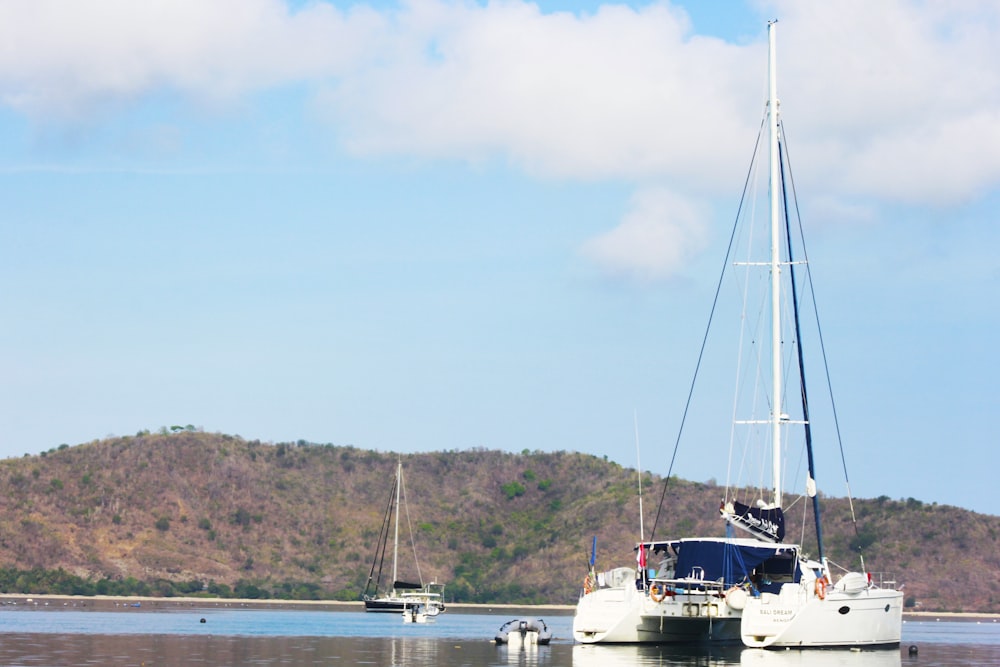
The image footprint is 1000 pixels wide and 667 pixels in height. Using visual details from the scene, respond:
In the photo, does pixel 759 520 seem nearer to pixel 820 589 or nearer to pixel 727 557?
pixel 727 557

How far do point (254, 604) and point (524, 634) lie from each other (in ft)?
199

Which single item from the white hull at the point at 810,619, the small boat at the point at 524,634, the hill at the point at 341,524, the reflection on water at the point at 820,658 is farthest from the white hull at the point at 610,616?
the hill at the point at 341,524

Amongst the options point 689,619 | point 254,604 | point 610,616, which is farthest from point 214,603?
point 610,616

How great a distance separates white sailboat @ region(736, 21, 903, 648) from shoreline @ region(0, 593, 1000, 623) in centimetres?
5220

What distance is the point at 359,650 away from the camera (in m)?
42.1

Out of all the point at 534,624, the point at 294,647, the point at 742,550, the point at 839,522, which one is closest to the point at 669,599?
the point at 742,550

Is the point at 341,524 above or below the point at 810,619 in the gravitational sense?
above

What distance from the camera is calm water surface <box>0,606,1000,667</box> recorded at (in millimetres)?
35656

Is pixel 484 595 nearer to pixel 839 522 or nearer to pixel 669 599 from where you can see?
pixel 839 522

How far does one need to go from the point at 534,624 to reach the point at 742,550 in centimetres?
926

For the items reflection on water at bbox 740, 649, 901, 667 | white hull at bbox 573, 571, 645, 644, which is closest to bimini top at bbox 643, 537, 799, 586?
white hull at bbox 573, 571, 645, 644

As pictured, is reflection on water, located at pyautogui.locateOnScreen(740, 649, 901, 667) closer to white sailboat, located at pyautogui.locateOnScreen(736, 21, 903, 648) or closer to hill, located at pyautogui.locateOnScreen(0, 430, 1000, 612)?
white sailboat, located at pyautogui.locateOnScreen(736, 21, 903, 648)

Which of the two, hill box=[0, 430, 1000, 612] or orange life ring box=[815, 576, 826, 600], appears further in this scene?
hill box=[0, 430, 1000, 612]

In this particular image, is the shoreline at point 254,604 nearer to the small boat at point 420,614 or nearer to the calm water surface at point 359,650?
the small boat at point 420,614
